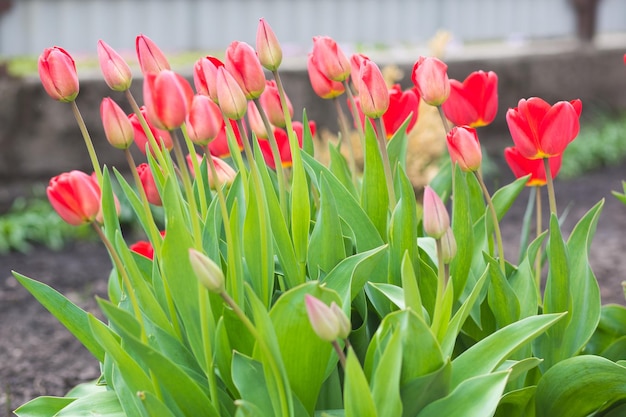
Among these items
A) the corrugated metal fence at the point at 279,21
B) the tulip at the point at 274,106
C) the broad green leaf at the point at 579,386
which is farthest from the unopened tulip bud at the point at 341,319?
the corrugated metal fence at the point at 279,21

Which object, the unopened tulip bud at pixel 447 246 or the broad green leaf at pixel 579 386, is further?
the broad green leaf at pixel 579 386

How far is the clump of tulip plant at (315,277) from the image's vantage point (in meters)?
1.10

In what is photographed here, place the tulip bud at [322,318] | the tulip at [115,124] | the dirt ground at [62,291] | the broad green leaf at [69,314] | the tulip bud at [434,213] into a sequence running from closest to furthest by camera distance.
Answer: the tulip bud at [322,318] < the tulip bud at [434,213] < the tulip at [115,124] < the broad green leaf at [69,314] < the dirt ground at [62,291]

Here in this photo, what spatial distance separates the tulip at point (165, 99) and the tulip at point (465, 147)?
17.1 inches

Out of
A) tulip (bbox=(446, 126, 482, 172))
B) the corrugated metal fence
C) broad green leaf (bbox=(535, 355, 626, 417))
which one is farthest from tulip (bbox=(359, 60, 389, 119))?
the corrugated metal fence

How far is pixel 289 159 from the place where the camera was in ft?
5.31

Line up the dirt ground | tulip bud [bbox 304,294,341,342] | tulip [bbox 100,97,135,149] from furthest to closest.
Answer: the dirt ground → tulip [bbox 100,97,135,149] → tulip bud [bbox 304,294,341,342]

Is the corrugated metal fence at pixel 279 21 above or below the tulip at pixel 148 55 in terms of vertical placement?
below

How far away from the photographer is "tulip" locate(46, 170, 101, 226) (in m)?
1.12

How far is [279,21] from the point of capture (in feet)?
23.1

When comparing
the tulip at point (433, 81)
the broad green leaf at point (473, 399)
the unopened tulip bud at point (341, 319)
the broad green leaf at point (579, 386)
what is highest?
the tulip at point (433, 81)

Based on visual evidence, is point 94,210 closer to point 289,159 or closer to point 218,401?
point 218,401

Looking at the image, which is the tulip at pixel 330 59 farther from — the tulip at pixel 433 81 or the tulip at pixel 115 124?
the tulip at pixel 115 124

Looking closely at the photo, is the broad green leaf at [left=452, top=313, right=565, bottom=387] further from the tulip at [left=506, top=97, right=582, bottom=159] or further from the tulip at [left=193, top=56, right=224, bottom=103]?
the tulip at [left=193, top=56, right=224, bottom=103]
